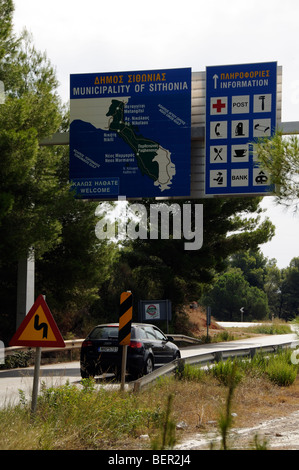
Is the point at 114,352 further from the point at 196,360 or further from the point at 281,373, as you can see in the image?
the point at 281,373

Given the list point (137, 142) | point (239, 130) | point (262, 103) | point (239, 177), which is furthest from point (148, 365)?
point (262, 103)

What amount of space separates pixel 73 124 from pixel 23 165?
4144 mm

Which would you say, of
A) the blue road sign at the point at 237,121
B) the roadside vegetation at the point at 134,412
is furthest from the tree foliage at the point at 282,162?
the blue road sign at the point at 237,121

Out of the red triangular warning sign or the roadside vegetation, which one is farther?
the red triangular warning sign

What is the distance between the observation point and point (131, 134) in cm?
2184

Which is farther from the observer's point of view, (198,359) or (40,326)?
(198,359)

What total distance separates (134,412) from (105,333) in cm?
744

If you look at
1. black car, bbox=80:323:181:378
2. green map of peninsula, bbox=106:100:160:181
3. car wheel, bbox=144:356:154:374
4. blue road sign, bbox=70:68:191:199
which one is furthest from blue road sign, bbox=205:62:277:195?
car wheel, bbox=144:356:154:374

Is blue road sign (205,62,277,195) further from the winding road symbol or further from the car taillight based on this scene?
the winding road symbol

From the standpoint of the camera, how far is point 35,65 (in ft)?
76.8

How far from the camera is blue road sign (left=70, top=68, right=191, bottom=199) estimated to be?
2155 centimetres

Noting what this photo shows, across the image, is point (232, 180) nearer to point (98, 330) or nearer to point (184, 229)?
point (98, 330)

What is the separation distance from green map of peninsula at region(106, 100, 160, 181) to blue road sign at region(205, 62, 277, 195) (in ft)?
5.51

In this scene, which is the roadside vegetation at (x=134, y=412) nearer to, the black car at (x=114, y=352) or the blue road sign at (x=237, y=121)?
the black car at (x=114, y=352)
